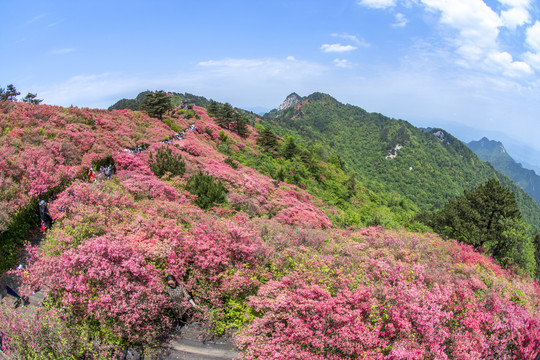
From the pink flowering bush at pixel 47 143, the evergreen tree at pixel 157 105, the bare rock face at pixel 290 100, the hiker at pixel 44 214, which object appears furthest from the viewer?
the bare rock face at pixel 290 100

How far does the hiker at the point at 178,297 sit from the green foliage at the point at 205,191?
6362 millimetres

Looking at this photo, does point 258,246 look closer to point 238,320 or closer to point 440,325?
point 238,320

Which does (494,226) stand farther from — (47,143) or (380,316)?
(47,143)

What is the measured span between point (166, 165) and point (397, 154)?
9710 cm

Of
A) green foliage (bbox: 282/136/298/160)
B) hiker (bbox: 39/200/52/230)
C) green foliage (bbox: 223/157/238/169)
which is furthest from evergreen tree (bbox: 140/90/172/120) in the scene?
hiker (bbox: 39/200/52/230)

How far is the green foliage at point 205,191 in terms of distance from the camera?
14.9 m

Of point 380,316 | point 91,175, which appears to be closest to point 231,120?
point 91,175

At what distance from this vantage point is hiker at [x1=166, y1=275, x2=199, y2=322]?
8258 millimetres

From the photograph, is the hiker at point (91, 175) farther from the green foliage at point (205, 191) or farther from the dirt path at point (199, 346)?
the dirt path at point (199, 346)

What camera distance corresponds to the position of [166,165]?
57.1 feet

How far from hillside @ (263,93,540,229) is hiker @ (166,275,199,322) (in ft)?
222

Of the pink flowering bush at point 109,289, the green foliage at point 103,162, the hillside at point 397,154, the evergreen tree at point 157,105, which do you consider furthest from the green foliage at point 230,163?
the hillside at point 397,154

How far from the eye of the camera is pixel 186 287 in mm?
8484

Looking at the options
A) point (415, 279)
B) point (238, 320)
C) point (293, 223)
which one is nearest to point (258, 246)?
point (238, 320)
